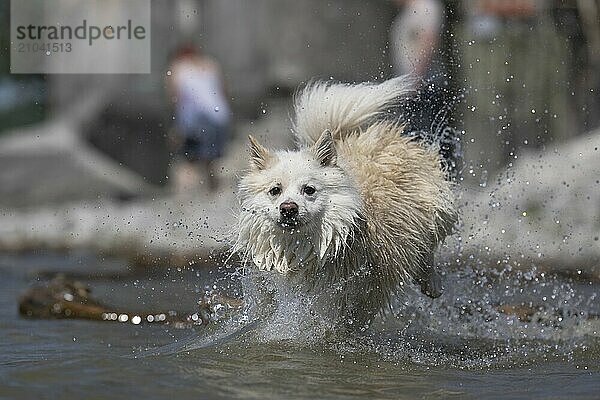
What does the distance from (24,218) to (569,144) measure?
6.16 meters

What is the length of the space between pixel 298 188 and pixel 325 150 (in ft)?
0.84

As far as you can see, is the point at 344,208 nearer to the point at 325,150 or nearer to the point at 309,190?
the point at 309,190

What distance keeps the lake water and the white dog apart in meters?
0.24

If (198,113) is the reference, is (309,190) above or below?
below

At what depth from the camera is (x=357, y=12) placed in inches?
512

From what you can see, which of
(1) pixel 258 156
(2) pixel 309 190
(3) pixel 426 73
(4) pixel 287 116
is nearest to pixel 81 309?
(1) pixel 258 156

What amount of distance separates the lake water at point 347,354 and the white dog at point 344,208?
9.6 inches

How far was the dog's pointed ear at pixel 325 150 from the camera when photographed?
206 inches

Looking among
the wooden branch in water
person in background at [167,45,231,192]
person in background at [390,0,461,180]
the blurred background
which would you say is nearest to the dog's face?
person in background at [390,0,461,180]

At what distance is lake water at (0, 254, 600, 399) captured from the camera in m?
4.50

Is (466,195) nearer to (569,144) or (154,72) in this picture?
(569,144)

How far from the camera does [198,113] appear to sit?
11.6 metres

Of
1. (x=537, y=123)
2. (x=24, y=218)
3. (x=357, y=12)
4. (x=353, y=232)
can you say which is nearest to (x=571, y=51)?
(x=537, y=123)

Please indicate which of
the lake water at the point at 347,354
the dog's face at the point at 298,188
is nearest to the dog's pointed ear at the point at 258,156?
the dog's face at the point at 298,188
